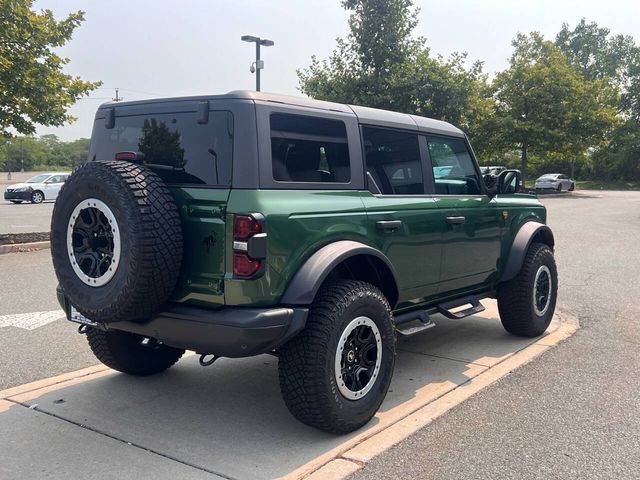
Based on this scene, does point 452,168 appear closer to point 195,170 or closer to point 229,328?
point 195,170

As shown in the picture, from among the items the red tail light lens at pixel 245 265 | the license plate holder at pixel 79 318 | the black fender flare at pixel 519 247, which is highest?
the red tail light lens at pixel 245 265

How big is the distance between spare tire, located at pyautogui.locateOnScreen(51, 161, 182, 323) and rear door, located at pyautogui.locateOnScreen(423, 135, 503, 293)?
2.23m

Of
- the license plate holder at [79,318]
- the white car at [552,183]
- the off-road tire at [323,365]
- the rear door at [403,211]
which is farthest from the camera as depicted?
the white car at [552,183]

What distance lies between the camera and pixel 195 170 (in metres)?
3.52

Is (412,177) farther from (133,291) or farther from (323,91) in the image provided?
(323,91)

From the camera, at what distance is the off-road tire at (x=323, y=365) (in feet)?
11.1

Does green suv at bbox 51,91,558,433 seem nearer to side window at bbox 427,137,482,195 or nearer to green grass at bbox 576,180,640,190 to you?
side window at bbox 427,137,482,195

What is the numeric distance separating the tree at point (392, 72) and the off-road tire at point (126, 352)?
23.8m

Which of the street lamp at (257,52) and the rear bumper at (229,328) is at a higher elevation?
the street lamp at (257,52)

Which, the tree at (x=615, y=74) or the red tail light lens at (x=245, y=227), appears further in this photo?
the tree at (x=615, y=74)

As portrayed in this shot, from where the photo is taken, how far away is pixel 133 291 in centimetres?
317

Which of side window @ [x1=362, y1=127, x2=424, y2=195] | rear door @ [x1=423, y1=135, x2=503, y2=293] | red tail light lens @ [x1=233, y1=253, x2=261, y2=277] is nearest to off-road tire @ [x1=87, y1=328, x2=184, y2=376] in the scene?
red tail light lens @ [x1=233, y1=253, x2=261, y2=277]

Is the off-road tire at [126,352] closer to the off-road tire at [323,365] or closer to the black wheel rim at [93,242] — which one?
the black wheel rim at [93,242]

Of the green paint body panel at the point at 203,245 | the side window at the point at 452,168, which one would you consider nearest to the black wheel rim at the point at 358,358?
the green paint body panel at the point at 203,245
